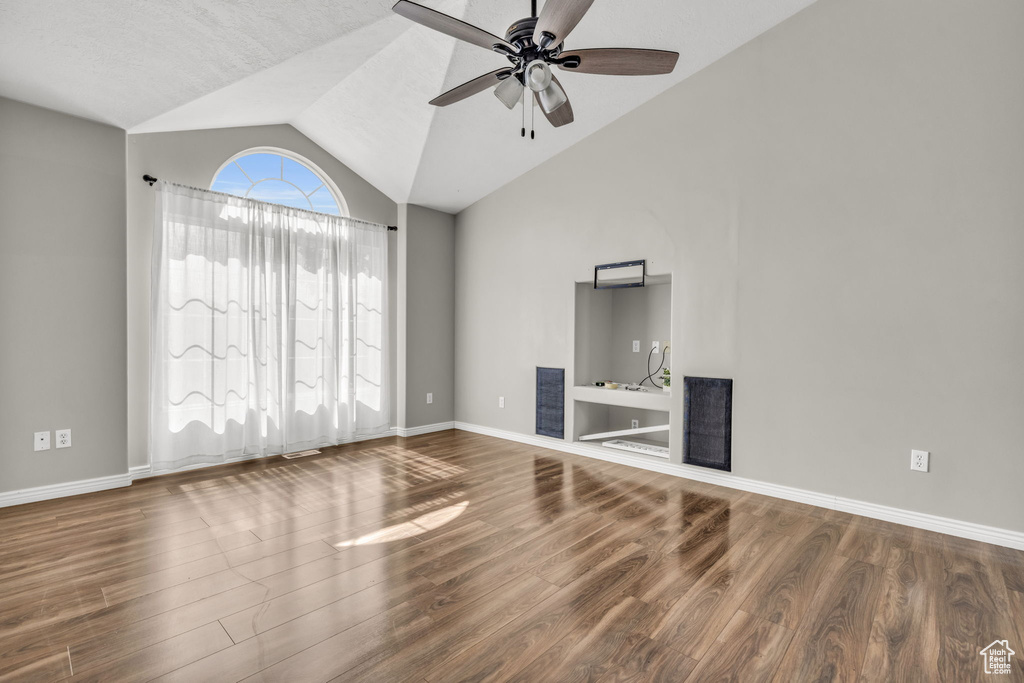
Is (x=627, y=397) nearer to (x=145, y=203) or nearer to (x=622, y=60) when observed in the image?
(x=622, y=60)

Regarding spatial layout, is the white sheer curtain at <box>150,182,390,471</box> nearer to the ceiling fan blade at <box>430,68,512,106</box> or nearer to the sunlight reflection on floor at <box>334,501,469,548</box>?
the sunlight reflection on floor at <box>334,501,469,548</box>

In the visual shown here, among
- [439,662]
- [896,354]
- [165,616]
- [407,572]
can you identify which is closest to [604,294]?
[896,354]

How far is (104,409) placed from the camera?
3443 mm

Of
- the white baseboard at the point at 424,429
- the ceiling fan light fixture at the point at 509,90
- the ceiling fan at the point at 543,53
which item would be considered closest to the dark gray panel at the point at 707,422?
the ceiling fan at the point at 543,53

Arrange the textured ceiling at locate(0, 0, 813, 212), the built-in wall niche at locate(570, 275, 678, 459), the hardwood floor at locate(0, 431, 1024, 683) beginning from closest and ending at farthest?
the hardwood floor at locate(0, 431, 1024, 683) → the textured ceiling at locate(0, 0, 813, 212) → the built-in wall niche at locate(570, 275, 678, 459)

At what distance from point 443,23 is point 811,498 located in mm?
3650

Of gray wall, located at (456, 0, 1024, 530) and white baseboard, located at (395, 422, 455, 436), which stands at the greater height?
gray wall, located at (456, 0, 1024, 530)

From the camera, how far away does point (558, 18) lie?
214cm

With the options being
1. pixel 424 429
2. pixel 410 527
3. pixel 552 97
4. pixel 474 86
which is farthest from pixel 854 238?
pixel 424 429

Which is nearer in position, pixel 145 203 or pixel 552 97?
pixel 552 97

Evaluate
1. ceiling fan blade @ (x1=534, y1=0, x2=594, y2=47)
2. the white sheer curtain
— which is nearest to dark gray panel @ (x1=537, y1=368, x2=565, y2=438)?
the white sheer curtain

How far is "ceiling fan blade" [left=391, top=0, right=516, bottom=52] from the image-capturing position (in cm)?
204

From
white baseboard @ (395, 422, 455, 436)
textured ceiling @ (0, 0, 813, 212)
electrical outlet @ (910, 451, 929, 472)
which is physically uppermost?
textured ceiling @ (0, 0, 813, 212)

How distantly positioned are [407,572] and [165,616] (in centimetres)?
97
